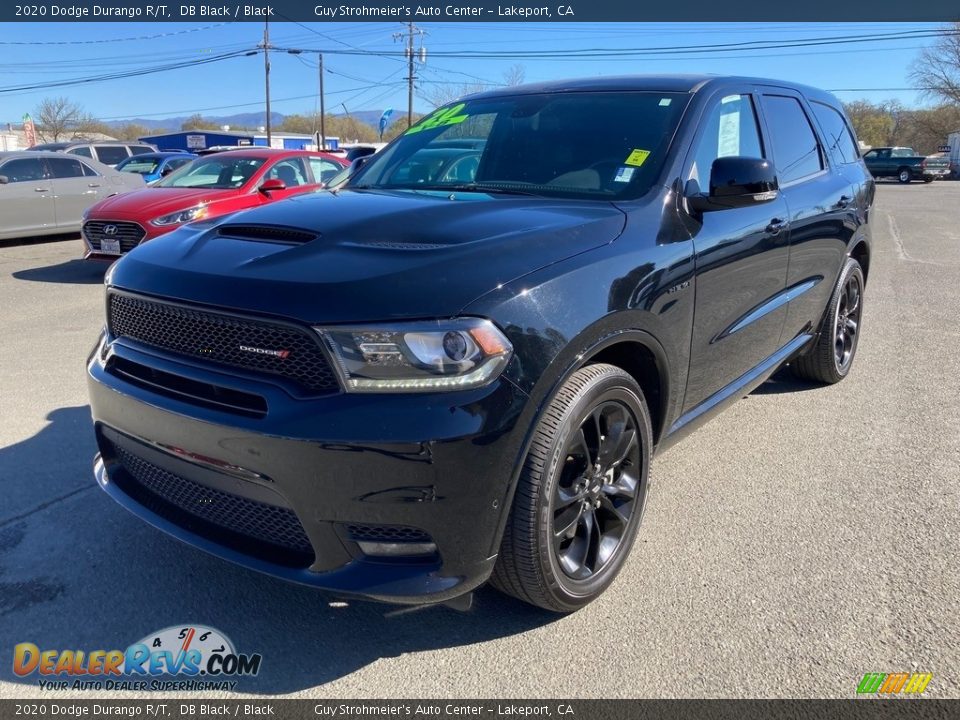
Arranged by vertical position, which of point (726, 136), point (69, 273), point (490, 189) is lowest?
point (69, 273)

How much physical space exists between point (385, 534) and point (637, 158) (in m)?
1.91

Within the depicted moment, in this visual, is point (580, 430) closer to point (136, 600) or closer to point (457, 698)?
point (457, 698)

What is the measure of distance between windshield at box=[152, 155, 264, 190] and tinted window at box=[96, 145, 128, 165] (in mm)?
11850

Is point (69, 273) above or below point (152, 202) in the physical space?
below

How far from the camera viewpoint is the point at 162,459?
7.84 ft

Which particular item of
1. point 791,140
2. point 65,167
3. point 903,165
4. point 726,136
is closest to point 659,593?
point 726,136

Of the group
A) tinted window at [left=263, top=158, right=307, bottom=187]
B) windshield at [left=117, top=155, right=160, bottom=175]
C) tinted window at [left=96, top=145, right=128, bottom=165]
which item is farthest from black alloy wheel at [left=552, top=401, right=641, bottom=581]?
tinted window at [left=96, top=145, right=128, bottom=165]

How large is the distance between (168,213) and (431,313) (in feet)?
25.6

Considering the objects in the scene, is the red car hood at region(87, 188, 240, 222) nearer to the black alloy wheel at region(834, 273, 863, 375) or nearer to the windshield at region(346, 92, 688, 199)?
the windshield at region(346, 92, 688, 199)

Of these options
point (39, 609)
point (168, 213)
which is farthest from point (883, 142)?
point (39, 609)

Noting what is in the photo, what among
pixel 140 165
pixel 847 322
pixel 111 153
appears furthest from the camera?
pixel 111 153

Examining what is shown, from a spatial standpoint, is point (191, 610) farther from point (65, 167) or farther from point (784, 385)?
point (65, 167)

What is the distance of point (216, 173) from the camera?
33.5 ft

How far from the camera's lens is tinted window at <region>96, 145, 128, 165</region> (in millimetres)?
20422
